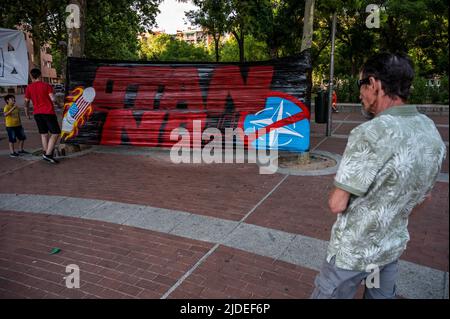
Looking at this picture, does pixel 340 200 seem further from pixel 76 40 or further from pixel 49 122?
pixel 76 40

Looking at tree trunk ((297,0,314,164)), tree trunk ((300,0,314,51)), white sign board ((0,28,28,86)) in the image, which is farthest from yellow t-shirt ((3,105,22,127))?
tree trunk ((300,0,314,51))

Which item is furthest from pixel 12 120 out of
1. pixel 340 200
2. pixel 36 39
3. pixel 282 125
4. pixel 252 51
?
pixel 252 51

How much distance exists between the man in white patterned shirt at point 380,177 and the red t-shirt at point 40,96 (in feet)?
24.7

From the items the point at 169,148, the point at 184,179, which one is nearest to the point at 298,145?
the point at 184,179

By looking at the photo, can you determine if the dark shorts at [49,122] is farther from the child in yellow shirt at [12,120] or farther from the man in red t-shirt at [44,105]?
the child in yellow shirt at [12,120]

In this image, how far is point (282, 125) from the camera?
7328mm

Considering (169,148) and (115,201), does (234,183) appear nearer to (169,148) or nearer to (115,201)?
(115,201)

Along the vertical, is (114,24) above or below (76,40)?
above

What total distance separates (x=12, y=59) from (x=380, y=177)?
22.7 feet

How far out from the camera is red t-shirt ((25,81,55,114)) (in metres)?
7.57

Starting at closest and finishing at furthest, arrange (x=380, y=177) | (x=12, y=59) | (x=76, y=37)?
(x=380, y=177) → (x=12, y=59) → (x=76, y=37)

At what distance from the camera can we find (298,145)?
7.33 metres

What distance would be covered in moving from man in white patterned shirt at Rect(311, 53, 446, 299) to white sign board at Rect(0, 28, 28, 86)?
6515 mm

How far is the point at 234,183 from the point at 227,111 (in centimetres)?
220
